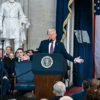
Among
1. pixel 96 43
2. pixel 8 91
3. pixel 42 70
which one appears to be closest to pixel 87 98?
pixel 42 70

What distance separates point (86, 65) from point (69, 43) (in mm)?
770

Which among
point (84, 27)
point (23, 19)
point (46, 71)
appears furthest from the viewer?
point (84, 27)

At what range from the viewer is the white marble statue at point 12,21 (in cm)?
952

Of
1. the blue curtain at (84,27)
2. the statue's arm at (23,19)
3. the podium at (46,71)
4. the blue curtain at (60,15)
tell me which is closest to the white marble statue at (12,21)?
the statue's arm at (23,19)

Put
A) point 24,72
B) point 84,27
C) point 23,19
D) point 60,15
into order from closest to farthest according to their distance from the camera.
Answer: point 24,72
point 23,19
point 60,15
point 84,27

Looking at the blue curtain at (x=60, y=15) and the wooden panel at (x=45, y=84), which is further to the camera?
the blue curtain at (x=60, y=15)

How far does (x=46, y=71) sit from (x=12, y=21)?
4.01 metres

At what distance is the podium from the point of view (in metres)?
5.79

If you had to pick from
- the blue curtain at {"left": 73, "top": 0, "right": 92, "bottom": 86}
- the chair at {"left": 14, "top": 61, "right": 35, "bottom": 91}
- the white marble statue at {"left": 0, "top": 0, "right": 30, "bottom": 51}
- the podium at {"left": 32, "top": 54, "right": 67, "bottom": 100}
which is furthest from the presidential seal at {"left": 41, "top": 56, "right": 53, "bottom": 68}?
the blue curtain at {"left": 73, "top": 0, "right": 92, "bottom": 86}

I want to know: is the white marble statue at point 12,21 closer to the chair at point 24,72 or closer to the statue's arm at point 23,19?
the statue's arm at point 23,19

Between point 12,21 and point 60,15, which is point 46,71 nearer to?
point 12,21

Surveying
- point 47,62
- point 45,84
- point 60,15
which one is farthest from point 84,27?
point 45,84

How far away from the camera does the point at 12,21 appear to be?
31.3 feet

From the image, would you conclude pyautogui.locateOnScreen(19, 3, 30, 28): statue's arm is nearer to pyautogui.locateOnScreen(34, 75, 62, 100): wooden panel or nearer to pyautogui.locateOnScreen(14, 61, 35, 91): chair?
pyautogui.locateOnScreen(14, 61, 35, 91): chair
